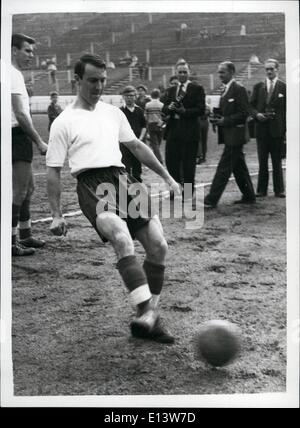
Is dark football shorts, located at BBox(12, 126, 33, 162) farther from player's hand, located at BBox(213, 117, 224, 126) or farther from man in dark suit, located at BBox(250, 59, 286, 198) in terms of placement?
player's hand, located at BBox(213, 117, 224, 126)

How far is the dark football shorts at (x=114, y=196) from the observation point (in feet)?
12.2

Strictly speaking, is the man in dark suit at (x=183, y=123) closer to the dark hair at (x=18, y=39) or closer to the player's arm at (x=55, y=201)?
the dark hair at (x=18, y=39)

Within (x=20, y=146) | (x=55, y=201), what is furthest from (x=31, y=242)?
(x=55, y=201)

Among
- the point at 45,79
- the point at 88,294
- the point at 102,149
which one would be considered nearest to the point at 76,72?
the point at 102,149

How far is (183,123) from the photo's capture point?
661 centimetres

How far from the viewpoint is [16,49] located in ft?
13.2

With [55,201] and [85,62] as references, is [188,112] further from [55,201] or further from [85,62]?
[55,201]

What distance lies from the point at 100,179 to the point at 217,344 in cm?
125

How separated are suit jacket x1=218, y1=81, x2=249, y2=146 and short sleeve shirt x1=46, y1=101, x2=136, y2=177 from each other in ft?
8.39

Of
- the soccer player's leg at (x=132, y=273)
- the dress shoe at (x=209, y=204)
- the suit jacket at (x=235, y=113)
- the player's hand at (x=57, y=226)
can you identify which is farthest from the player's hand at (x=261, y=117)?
the player's hand at (x=57, y=226)

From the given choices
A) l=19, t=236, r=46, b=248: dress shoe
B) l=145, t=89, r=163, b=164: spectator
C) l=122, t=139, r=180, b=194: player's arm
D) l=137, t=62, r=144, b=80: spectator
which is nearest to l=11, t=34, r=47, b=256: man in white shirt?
l=19, t=236, r=46, b=248: dress shoe

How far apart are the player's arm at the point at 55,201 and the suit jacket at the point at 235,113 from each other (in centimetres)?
288

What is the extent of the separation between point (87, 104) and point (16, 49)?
26.8 inches

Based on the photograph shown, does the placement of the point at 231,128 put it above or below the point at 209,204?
above
